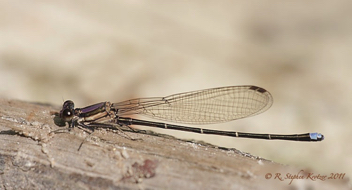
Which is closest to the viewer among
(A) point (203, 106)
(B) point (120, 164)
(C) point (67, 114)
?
(B) point (120, 164)

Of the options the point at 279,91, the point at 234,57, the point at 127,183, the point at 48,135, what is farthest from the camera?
the point at 234,57

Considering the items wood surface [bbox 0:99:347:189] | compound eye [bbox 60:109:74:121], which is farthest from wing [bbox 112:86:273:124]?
wood surface [bbox 0:99:347:189]

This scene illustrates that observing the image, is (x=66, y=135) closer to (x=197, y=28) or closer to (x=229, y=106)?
(x=229, y=106)

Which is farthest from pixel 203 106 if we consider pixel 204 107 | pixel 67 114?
pixel 67 114

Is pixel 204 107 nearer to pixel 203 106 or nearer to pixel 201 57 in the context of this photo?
pixel 203 106

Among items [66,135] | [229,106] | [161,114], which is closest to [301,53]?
[229,106]

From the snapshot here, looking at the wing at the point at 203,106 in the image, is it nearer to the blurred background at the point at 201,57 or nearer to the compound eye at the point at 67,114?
the compound eye at the point at 67,114
